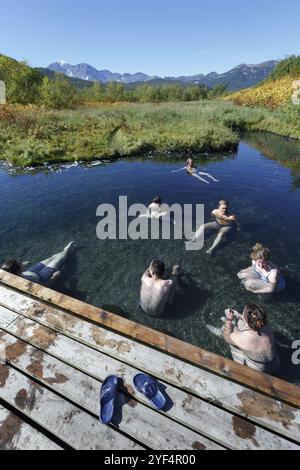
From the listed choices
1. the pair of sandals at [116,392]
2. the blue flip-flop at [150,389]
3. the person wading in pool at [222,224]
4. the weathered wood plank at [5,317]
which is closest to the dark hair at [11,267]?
the weathered wood plank at [5,317]

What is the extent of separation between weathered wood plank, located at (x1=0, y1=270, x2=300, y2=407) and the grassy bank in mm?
15670

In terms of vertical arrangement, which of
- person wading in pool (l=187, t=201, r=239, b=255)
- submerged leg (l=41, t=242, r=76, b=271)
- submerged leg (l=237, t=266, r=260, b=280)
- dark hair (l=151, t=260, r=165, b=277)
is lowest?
submerged leg (l=41, t=242, r=76, b=271)

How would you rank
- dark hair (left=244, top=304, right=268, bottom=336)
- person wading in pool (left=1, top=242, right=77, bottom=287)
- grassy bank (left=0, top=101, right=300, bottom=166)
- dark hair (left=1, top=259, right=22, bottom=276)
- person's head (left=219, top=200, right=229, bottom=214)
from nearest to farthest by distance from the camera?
dark hair (left=244, top=304, right=268, bottom=336) < dark hair (left=1, top=259, right=22, bottom=276) < person wading in pool (left=1, top=242, right=77, bottom=287) < person's head (left=219, top=200, right=229, bottom=214) < grassy bank (left=0, top=101, right=300, bottom=166)

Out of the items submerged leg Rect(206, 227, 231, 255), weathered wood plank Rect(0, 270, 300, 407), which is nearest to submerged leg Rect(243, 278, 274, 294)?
submerged leg Rect(206, 227, 231, 255)

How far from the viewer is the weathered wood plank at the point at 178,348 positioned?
3674 millimetres

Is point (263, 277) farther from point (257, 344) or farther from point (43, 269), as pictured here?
point (43, 269)

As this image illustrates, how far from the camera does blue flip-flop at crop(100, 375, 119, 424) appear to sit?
3197 mm

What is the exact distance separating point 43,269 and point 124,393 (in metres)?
4.96

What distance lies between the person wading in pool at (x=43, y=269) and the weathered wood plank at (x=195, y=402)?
2709mm

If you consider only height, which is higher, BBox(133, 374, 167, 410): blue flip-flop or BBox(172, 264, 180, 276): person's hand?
BBox(133, 374, 167, 410): blue flip-flop

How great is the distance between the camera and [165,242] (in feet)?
31.7

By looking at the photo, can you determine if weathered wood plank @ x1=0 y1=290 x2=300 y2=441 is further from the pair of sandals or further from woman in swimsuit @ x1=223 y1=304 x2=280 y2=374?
woman in swimsuit @ x1=223 y1=304 x2=280 y2=374

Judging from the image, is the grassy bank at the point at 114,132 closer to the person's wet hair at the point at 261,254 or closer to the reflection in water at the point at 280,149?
the reflection in water at the point at 280,149

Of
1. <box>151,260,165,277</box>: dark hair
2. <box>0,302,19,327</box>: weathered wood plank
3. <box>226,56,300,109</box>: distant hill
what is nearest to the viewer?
<box>0,302,19,327</box>: weathered wood plank
